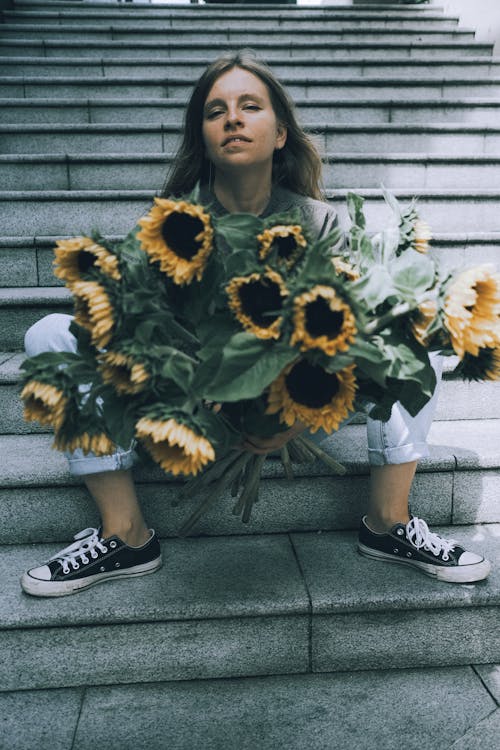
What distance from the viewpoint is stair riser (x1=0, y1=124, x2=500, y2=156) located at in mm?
3393

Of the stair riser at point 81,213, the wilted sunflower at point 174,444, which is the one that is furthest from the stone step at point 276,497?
the stair riser at point 81,213

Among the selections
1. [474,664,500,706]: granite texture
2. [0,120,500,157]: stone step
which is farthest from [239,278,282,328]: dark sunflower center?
[0,120,500,157]: stone step

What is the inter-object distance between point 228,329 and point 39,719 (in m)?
1.09

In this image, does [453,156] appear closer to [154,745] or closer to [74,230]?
[74,230]

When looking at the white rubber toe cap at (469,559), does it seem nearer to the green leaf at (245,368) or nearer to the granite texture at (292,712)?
the granite texture at (292,712)

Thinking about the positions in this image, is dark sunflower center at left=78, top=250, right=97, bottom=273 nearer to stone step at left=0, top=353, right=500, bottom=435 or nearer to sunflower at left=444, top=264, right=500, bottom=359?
sunflower at left=444, top=264, right=500, bottom=359

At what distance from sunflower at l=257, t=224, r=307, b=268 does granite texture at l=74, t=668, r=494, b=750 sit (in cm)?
108

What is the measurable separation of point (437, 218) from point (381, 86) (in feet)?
4.90

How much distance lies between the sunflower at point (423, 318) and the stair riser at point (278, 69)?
3484mm

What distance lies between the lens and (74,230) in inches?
115

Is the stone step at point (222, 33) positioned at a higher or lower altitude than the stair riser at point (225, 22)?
lower

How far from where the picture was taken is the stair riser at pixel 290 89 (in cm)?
388

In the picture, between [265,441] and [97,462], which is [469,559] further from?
[97,462]

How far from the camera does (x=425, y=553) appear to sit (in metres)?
1.69
